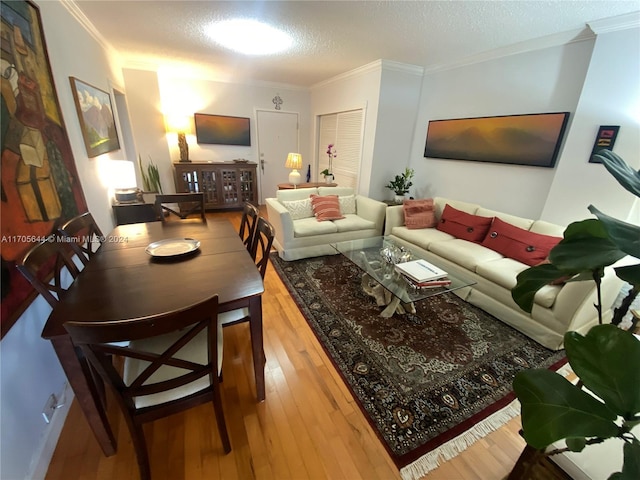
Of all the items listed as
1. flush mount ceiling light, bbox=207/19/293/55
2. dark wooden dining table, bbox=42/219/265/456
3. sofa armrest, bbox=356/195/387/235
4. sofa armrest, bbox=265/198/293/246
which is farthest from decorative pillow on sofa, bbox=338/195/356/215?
dark wooden dining table, bbox=42/219/265/456

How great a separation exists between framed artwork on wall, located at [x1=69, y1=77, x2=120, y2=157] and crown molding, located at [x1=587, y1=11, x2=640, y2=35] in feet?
14.1

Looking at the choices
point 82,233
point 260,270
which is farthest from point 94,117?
point 260,270

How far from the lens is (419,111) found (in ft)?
12.9

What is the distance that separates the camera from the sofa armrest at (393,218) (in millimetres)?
3238

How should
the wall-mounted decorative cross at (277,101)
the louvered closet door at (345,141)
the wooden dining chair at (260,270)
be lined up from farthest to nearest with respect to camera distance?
the wall-mounted decorative cross at (277,101) < the louvered closet door at (345,141) < the wooden dining chair at (260,270)

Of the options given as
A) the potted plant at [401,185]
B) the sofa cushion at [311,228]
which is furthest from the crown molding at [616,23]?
the sofa cushion at [311,228]

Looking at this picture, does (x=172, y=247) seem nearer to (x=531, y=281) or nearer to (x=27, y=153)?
(x=27, y=153)

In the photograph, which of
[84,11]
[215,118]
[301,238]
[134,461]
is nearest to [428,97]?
[301,238]

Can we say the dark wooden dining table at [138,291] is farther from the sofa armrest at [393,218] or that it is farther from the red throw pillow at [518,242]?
the red throw pillow at [518,242]

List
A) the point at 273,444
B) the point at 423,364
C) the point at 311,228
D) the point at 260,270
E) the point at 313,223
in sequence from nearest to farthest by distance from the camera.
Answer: the point at 273,444
the point at 260,270
the point at 423,364
the point at 311,228
the point at 313,223

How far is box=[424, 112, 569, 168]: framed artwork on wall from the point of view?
2.57 metres

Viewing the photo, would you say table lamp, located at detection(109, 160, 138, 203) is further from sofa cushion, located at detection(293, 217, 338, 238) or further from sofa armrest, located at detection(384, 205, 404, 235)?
sofa armrest, located at detection(384, 205, 404, 235)

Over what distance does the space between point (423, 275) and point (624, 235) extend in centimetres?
148

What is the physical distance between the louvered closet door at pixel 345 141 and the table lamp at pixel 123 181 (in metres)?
3.10
